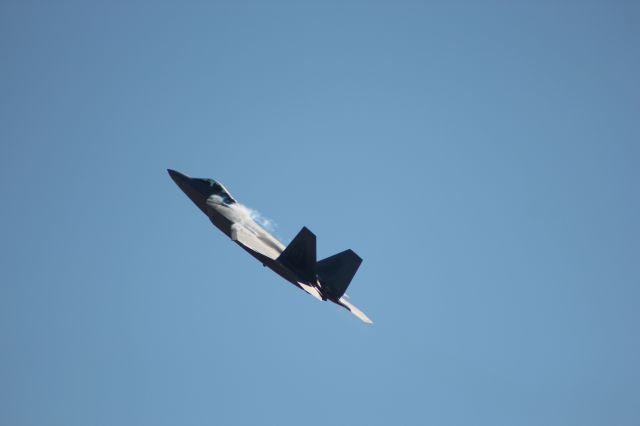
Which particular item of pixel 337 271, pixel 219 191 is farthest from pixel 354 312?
pixel 219 191

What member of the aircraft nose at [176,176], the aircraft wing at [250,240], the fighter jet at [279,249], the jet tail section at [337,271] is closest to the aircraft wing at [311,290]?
the fighter jet at [279,249]

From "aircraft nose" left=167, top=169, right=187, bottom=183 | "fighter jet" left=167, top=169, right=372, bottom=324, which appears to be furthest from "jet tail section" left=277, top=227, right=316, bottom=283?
"aircraft nose" left=167, top=169, right=187, bottom=183

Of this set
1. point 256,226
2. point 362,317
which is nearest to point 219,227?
point 256,226

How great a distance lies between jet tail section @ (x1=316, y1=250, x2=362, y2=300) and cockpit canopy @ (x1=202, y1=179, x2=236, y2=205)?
6.95 m

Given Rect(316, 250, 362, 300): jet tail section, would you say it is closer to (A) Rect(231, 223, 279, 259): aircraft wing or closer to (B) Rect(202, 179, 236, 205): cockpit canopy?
(A) Rect(231, 223, 279, 259): aircraft wing

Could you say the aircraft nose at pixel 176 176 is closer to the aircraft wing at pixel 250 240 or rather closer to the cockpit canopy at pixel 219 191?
the cockpit canopy at pixel 219 191

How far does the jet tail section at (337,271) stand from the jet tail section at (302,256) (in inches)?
71.9

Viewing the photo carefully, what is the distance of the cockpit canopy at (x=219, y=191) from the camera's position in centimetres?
3740

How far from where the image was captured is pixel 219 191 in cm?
3769

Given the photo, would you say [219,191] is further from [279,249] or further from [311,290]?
[311,290]

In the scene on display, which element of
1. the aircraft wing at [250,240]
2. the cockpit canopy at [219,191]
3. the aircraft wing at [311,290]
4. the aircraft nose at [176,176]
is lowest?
the aircraft wing at [311,290]

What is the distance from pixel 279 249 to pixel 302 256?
412 cm

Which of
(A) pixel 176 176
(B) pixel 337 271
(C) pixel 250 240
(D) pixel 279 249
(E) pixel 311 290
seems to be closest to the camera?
(E) pixel 311 290

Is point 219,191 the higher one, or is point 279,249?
point 219,191
